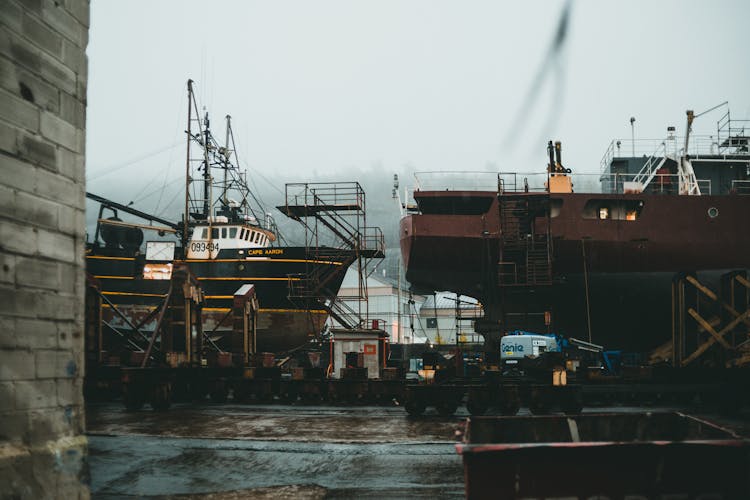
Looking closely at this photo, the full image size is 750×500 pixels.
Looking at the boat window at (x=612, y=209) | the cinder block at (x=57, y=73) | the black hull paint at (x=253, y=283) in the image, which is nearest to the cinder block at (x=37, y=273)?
the cinder block at (x=57, y=73)

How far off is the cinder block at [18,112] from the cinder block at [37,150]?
0.10 meters

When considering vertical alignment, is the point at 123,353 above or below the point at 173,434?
above

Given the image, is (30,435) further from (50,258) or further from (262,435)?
(262,435)

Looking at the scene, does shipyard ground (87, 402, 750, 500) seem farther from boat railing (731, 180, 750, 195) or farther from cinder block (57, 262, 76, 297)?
boat railing (731, 180, 750, 195)

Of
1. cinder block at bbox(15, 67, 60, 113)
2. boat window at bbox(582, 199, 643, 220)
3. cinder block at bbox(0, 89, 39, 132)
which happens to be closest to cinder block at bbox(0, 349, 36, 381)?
cinder block at bbox(0, 89, 39, 132)

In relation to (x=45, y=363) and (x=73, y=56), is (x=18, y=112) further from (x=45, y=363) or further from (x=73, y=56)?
(x=45, y=363)

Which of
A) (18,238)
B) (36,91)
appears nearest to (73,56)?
(36,91)

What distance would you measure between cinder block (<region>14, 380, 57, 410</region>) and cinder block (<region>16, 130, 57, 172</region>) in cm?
215

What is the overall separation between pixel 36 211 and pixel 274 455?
664cm

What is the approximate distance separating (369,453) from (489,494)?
6.55 metres

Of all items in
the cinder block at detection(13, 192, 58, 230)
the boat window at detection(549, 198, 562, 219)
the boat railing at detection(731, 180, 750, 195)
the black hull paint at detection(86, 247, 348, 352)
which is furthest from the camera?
the black hull paint at detection(86, 247, 348, 352)

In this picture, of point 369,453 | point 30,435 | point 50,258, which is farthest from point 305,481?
point 50,258

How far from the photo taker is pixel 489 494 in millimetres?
5379

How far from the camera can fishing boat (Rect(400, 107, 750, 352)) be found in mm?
30031
